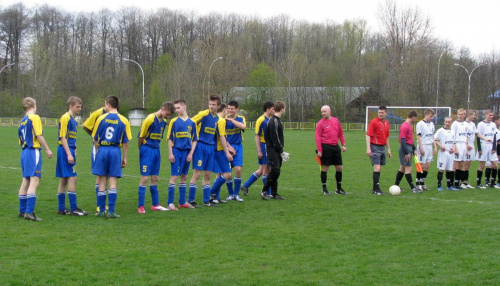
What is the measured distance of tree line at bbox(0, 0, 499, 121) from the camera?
5650 cm

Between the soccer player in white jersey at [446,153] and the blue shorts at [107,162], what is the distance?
7.88 metres

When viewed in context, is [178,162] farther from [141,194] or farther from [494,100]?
[494,100]

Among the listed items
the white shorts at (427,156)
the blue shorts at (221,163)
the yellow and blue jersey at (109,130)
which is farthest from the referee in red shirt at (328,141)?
the yellow and blue jersey at (109,130)

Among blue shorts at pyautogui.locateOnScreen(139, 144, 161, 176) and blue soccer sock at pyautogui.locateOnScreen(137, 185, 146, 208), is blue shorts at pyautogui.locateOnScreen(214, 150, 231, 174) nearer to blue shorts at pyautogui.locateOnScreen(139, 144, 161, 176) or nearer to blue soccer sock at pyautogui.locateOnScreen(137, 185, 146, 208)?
blue shorts at pyautogui.locateOnScreen(139, 144, 161, 176)

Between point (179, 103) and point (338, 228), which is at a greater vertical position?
point (179, 103)

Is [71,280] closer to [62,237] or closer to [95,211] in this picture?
[62,237]

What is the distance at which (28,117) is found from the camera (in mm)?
7855

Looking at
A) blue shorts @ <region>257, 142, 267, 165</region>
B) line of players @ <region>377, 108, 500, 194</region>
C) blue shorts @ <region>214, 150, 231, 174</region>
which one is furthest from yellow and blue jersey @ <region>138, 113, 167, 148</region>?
line of players @ <region>377, 108, 500, 194</region>

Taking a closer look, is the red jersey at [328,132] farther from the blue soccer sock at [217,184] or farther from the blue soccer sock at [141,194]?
the blue soccer sock at [141,194]

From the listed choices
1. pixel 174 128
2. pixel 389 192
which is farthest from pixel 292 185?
pixel 174 128

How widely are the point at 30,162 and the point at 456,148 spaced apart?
9582mm

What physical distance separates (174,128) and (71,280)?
4240mm

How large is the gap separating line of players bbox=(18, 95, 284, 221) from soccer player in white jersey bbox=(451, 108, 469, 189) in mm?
5086

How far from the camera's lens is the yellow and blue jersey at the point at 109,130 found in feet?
26.0
